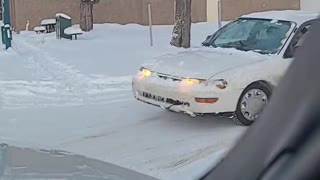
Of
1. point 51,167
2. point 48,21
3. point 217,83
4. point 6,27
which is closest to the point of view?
point 51,167

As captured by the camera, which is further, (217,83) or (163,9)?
(163,9)

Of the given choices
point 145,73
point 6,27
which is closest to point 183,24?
point 6,27

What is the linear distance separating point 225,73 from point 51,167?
213 inches

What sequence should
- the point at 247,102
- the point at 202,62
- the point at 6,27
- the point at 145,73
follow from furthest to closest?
the point at 6,27 < the point at 145,73 < the point at 202,62 < the point at 247,102

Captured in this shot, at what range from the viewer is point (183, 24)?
58.9 ft

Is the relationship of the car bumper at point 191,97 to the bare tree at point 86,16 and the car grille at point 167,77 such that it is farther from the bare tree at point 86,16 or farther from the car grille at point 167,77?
the bare tree at point 86,16

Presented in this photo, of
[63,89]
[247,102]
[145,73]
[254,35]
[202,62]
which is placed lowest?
[63,89]

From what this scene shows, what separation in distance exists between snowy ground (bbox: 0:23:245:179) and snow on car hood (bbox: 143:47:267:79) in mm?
694

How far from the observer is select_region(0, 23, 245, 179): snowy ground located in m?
7.53

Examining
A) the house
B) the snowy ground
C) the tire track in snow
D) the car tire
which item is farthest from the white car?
the house

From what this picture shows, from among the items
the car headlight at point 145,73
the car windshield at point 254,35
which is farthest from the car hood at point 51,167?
the car windshield at point 254,35

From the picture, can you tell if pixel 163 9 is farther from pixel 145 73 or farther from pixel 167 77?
pixel 167 77

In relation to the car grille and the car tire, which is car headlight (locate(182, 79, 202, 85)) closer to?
the car grille

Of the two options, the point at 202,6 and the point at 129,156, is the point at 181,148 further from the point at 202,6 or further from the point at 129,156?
the point at 202,6
